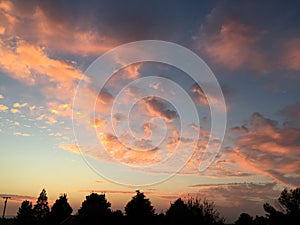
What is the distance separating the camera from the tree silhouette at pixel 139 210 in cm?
5366

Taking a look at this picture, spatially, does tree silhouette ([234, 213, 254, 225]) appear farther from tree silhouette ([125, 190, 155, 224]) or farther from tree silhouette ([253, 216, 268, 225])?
tree silhouette ([125, 190, 155, 224])

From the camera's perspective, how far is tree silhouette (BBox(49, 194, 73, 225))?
74625 millimetres

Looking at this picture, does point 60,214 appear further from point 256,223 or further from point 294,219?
point 294,219

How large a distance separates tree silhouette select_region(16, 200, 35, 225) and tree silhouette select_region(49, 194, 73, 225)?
13.3 meters

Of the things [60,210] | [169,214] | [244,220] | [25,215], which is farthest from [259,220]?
[25,215]

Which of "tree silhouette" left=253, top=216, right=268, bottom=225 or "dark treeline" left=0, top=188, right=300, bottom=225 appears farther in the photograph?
"tree silhouette" left=253, top=216, right=268, bottom=225

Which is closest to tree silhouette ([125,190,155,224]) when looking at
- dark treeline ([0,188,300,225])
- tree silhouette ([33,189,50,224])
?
dark treeline ([0,188,300,225])

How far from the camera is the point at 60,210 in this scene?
76812 millimetres

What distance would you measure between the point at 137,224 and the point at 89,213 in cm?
793

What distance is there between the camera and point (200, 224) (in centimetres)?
5497

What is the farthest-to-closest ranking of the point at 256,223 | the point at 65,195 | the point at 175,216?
the point at 65,195 → the point at 256,223 → the point at 175,216

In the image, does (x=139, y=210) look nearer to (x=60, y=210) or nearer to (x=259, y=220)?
(x=60, y=210)

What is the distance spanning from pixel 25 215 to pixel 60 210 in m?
20.6

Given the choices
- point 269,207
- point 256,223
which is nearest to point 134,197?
point 269,207
